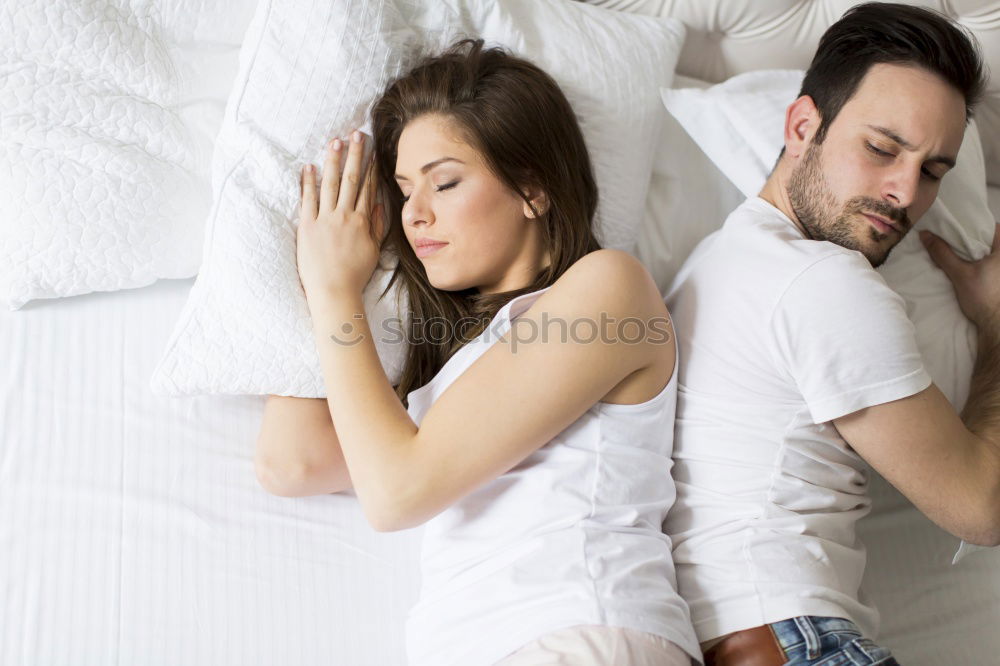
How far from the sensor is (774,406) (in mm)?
1186

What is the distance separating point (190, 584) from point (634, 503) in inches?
26.5

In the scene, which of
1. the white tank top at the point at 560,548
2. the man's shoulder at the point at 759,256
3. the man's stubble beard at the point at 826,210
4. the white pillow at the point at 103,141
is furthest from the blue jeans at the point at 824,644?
the white pillow at the point at 103,141

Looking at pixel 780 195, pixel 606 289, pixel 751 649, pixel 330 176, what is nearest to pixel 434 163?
pixel 330 176

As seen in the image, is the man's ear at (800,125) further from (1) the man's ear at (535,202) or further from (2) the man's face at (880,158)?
(1) the man's ear at (535,202)

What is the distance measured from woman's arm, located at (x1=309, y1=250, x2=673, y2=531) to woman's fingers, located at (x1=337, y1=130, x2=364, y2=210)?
326mm

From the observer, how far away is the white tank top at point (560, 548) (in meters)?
1.03

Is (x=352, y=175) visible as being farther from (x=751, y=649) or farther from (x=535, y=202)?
(x=751, y=649)

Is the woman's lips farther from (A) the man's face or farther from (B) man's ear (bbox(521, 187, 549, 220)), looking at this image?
(A) the man's face

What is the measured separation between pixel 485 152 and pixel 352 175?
22 cm

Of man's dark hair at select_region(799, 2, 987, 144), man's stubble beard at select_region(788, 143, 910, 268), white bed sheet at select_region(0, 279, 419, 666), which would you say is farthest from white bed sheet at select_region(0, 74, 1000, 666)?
man's dark hair at select_region(799, 2, 987, 144)

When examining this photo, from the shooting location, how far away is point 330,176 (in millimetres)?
1269

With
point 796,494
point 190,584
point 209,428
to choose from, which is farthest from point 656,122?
point 190,584

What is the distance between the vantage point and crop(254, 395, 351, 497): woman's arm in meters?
1.25

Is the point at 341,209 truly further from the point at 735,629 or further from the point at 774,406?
the point at 735,629
